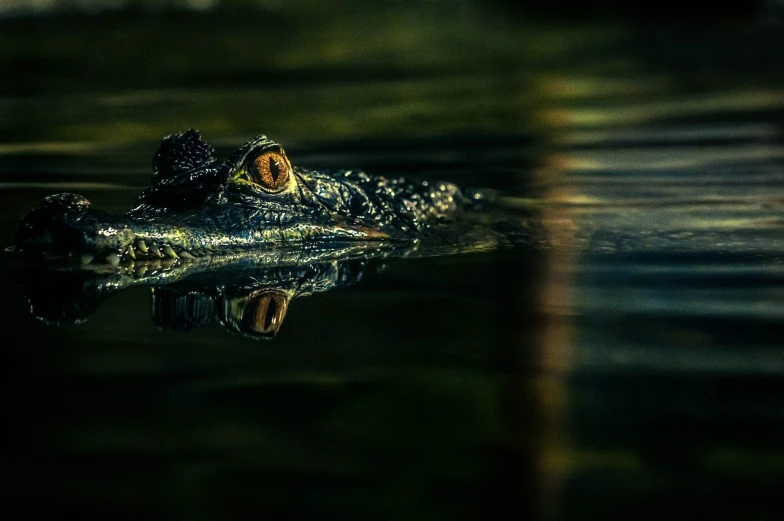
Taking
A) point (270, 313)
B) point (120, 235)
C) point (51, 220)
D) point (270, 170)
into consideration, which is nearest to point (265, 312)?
point (270, 313)

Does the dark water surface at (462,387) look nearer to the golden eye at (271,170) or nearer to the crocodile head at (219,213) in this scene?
the crocodile head at (219,213)

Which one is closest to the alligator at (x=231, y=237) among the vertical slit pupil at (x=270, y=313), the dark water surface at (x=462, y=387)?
the vertical slit pupil at (x=270, y=313)

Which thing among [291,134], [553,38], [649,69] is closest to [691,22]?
[553,38]

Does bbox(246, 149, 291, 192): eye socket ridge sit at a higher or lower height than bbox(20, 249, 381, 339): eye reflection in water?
higher

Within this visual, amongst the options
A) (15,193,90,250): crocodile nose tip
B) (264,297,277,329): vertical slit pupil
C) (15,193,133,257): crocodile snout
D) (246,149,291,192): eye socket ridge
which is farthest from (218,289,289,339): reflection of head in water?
(246,149,291,192): eye socket ridge

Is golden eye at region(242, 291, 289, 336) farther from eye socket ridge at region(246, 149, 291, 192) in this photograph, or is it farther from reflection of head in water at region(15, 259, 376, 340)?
eye socket ridge at region(246, 149, 291, 192)

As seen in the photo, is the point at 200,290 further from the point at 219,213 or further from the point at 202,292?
the point at 219,213

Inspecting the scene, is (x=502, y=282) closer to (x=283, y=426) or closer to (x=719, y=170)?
(x=283, y=426)

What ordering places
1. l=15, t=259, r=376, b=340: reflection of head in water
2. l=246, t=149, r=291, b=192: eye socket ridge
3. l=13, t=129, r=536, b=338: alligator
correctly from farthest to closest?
l=246, t=149, r=291, b=192: eye socket ridge < l=13, t=129, r=536, b=338: alligator < l=15, t=259, r=376, b=340: reflection of head in water
